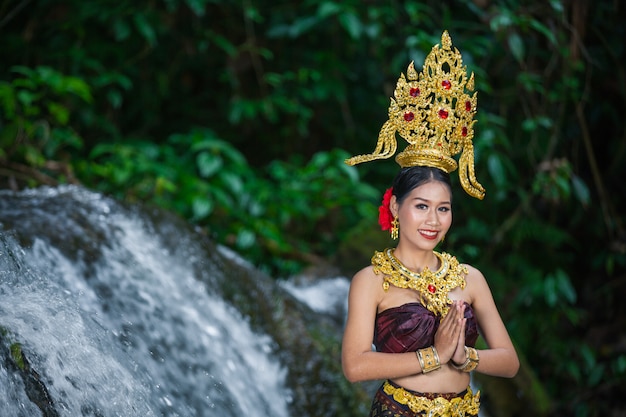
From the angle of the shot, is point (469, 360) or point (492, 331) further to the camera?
point (492, 331)

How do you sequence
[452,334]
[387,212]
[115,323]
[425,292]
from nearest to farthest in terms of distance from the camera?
[452,334] → [425,292] → [387,212] → [115,323]

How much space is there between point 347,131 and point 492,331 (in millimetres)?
3782

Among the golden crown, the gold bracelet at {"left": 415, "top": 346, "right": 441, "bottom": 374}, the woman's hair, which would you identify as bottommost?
the gold bracelet at {"left": 415, "top": 346, "right": 441, "bottom": 374}

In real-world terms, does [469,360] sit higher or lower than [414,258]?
lower

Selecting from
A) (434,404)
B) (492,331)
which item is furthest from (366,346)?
(492,331)

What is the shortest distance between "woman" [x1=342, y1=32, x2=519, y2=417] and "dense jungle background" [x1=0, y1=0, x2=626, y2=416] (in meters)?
1.91

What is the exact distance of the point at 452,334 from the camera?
1892mm

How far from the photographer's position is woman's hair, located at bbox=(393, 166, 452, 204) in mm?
2043

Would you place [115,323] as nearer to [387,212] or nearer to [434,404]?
[387,212]

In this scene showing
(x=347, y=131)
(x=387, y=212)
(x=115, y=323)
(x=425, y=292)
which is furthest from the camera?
(x=347, y=131)

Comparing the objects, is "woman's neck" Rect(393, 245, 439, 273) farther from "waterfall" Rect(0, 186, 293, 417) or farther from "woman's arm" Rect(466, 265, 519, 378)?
"waterfall" Rect(0, 186, 293, 417)

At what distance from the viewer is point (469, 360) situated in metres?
1.95

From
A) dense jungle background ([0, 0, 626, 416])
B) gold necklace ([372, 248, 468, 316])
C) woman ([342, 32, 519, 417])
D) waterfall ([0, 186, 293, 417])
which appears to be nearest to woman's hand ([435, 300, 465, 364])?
woman ([342, 32, 519, 417])

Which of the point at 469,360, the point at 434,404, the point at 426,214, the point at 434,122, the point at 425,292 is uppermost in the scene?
the point at 434,122
